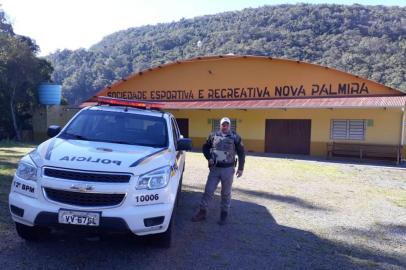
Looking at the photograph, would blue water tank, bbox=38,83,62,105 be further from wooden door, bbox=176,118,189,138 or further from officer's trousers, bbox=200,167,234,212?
officer's trousers, bbox=200,167,234,212

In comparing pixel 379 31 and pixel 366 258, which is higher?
pixel 379 31

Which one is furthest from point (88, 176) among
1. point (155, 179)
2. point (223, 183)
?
point (223, 183)

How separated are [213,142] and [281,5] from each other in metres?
73.2

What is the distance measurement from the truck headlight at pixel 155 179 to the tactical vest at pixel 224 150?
1839 millimetres

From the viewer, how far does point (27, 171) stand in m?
4.59

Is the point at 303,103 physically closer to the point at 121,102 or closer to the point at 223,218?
the point at 223,218

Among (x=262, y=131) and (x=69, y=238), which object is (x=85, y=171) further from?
(x=262, y=131)

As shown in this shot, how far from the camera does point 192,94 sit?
85.3ft

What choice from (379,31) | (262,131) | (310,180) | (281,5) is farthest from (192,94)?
(281,5)

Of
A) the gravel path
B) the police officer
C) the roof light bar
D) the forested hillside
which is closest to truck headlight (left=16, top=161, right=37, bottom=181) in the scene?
the gravel path

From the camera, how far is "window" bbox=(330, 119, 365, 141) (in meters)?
21.3

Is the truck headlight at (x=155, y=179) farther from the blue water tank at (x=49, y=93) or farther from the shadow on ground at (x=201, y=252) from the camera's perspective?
the blue water tank at (x=49, y=93)

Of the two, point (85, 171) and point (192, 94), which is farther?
point (192, 94)

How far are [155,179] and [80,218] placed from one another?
0.89m
